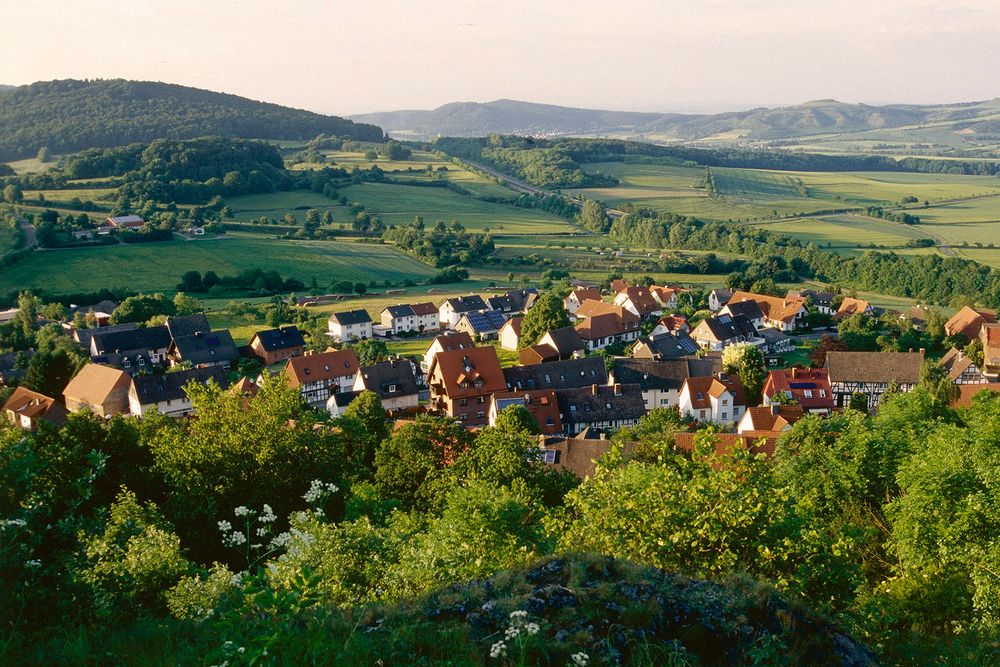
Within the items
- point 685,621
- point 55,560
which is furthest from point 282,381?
point 685,621

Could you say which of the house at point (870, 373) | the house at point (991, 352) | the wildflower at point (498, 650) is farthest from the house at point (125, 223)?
the wildflower at point (498, 650)

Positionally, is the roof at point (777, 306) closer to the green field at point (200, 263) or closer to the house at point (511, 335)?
the house at point (511, 335)

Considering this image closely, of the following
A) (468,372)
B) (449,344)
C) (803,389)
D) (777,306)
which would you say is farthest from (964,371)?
(449,344)

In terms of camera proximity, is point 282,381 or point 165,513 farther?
point 282,381

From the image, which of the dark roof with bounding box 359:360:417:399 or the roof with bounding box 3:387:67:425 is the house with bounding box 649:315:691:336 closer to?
the dark roof with bounding box 359:360:417:399

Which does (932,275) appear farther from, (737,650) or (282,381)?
(737,650)

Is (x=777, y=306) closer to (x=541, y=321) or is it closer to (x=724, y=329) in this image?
(x=724, y=329)
